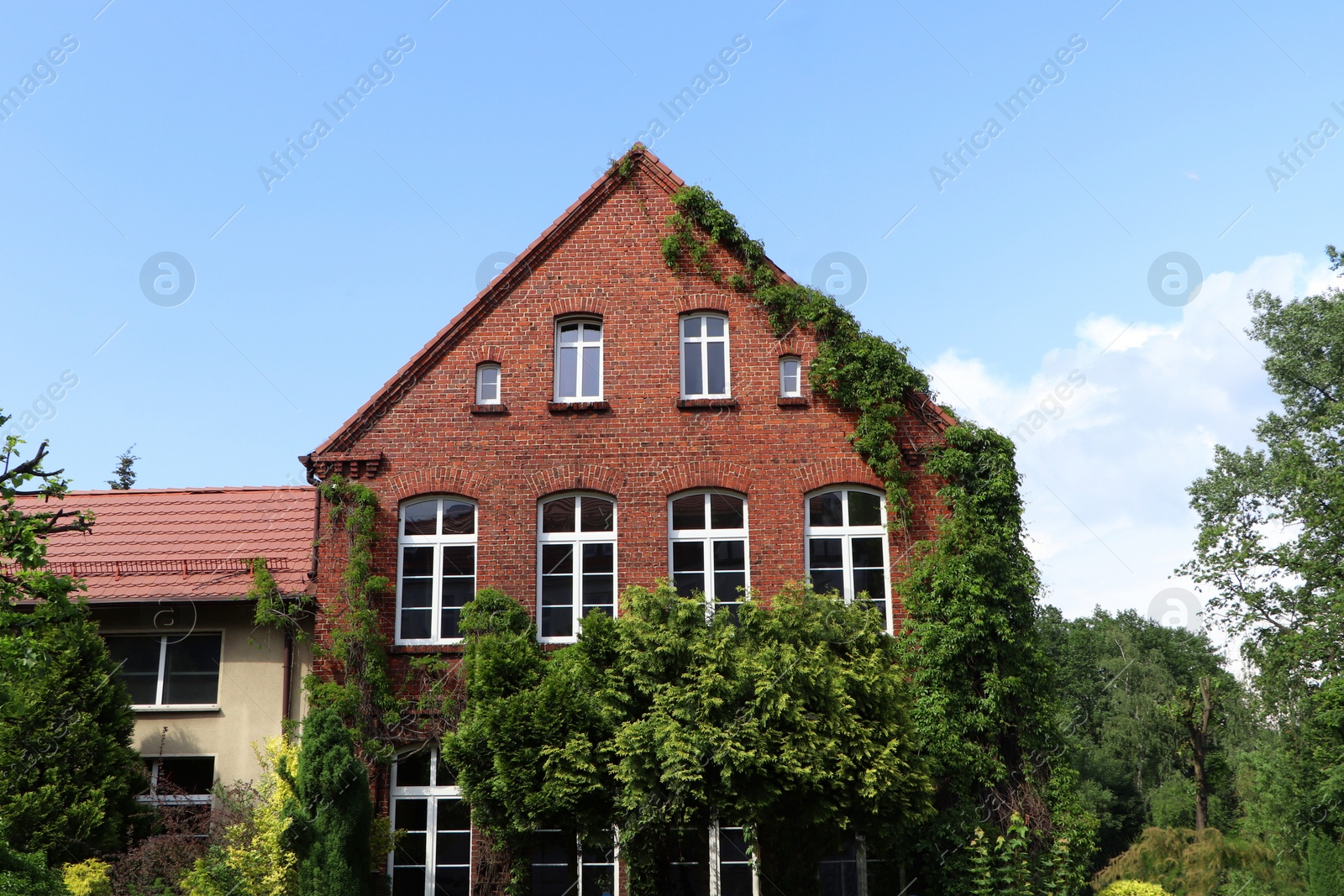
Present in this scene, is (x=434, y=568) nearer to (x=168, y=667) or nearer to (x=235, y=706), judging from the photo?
(x=235, y=706)

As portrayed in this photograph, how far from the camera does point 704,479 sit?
1691cm

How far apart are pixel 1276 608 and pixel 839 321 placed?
14.7 metres

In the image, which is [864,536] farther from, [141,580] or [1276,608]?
[1276,608]

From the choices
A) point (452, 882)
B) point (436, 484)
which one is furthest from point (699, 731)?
point (436, 484)

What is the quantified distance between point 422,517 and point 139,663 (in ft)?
16.9

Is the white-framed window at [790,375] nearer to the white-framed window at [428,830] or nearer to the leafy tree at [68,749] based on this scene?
the white-framed window at [428,830]

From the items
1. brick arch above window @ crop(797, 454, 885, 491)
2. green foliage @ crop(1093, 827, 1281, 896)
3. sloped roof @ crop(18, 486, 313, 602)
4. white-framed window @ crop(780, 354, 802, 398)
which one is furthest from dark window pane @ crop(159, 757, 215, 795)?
green foliage @ crop(1093, 827, 1281, 896)

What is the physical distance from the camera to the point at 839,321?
1730cm

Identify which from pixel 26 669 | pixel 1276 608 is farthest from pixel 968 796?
pixel 1276 608

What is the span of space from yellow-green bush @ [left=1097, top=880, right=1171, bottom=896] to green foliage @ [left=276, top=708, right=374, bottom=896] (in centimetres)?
992

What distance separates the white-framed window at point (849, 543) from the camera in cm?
1656

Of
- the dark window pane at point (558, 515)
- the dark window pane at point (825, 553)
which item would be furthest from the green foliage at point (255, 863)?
the dark window pane at point (825, 553)

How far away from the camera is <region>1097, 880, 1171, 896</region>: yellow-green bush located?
16.0 meters

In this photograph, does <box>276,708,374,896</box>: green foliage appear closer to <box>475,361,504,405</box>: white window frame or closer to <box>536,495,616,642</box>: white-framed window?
<box>536,495,616,642</box>: white-framed window
